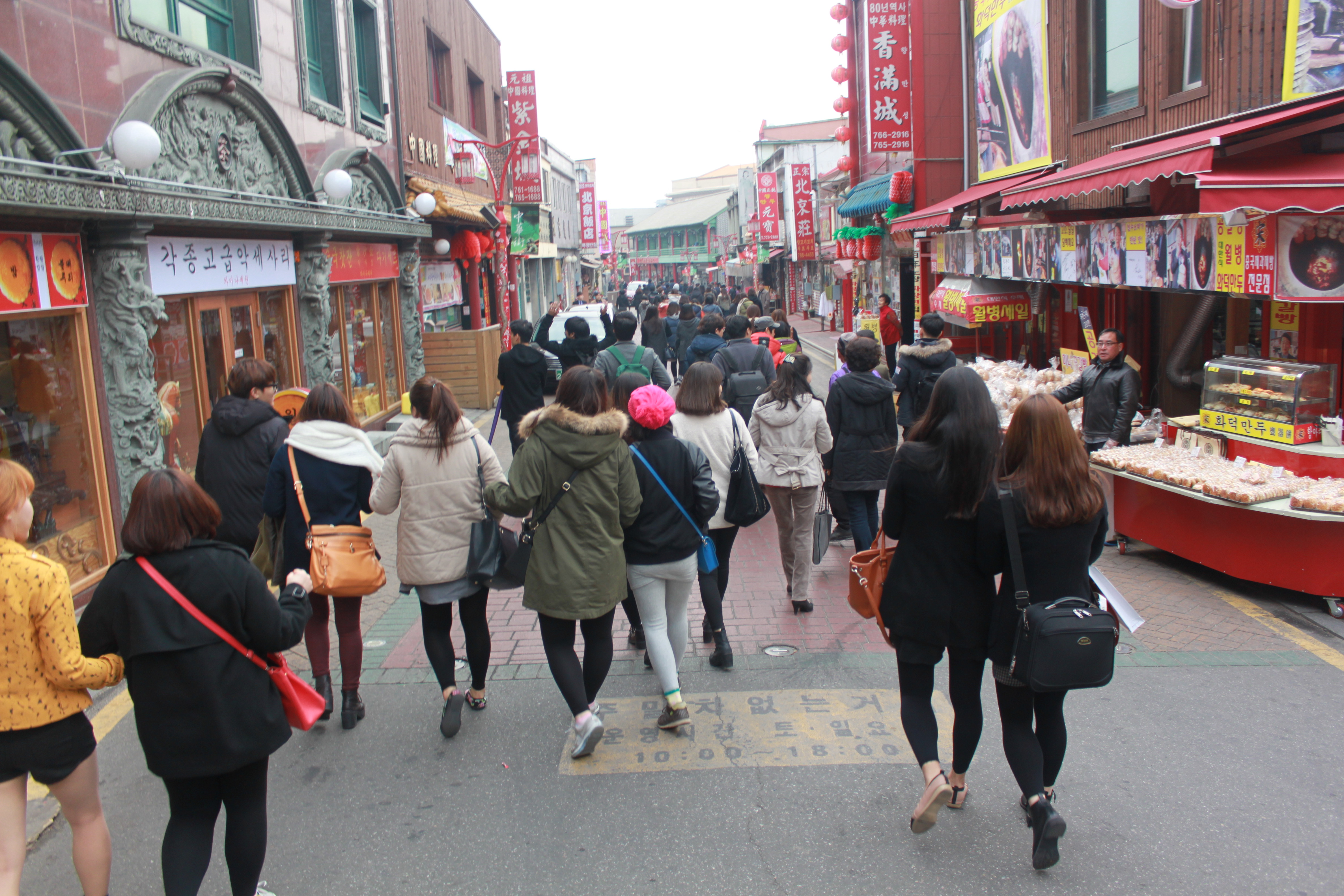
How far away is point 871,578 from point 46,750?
9.49ft

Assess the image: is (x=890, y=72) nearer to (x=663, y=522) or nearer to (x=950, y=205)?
(x=950, y=205)

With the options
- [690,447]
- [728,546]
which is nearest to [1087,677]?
[690,447]

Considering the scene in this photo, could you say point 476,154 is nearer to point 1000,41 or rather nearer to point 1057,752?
point 1000,41

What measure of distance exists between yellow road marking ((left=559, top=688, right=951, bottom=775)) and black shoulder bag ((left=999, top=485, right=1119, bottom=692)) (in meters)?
1.21

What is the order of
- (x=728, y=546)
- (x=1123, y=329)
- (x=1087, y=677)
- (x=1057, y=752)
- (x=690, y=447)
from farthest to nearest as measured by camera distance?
(x=1123, y=329) < (x=728, y=546) < (x=690, y=447) < (x=1057, y=752) < (x=1087, y=677)

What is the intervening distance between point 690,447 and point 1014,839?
2165 mm

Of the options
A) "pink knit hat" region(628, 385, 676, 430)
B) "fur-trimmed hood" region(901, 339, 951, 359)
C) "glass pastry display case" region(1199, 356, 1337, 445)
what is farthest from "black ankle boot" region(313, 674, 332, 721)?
"glass pastry display case" region(1199, 356, 1337, 445)

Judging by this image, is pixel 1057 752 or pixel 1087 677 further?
pixel 1057 752

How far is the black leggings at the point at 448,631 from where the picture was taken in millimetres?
4691

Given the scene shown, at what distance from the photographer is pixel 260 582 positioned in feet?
9.85

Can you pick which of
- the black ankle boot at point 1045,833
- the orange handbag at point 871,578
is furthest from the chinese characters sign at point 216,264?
the black ankle boot at point 1045,833

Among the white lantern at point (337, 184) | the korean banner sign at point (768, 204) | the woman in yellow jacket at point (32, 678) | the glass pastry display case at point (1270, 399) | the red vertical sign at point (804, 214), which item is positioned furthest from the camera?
the korean banner sign at point (768, 204)

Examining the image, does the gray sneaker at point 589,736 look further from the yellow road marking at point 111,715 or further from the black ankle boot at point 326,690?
the yellow road marking at point 111,715

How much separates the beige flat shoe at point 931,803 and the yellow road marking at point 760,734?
2.45ft
